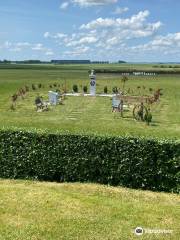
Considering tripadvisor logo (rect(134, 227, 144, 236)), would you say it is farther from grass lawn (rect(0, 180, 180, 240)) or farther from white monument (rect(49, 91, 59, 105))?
white monument (rect(49, 91, 59, 105))

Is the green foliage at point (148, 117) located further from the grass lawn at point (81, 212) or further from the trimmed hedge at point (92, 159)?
the grass lawn at point (81, 212)

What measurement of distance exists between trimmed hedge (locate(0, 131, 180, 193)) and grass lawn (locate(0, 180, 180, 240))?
0.42 m

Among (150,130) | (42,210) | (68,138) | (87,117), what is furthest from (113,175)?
(87,117)

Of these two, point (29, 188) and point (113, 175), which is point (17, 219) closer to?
point (29, 188)

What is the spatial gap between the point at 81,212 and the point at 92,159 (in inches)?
111

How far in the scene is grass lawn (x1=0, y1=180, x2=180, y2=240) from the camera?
10.1m

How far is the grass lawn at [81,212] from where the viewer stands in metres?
10.1

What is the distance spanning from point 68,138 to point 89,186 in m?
1.54

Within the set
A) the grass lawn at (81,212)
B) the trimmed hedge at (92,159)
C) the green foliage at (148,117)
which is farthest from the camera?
the green foliage at (148,117)

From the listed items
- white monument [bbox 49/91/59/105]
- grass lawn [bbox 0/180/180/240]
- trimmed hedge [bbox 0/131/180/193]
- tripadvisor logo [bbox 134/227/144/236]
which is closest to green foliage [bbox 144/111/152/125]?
white monument [bbox 49/91/59/105]

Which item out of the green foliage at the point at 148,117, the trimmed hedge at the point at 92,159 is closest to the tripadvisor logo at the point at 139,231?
the trimmed hedge at the point at 92,159

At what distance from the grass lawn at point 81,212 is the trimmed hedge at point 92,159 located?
42 cm

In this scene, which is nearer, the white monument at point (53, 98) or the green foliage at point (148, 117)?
the green foliage at point (148, 117)

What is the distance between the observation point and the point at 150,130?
28.3m
